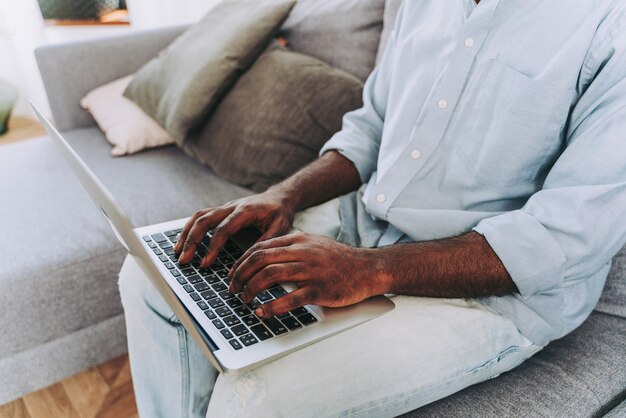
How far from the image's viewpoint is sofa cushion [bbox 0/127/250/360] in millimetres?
1139

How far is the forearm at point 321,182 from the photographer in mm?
→ 1030

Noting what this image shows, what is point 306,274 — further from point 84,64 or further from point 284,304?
point 84,64

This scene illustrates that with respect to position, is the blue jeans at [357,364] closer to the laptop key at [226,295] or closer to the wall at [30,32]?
the laptop key at [226,295]

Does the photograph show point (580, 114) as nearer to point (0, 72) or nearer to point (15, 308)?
point (15, 308)

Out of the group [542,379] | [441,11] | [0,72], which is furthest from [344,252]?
[0,72]

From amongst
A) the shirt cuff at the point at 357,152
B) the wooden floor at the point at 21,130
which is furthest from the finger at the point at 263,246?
the wooden floor at the point at 21,130

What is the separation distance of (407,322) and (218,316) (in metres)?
0.28

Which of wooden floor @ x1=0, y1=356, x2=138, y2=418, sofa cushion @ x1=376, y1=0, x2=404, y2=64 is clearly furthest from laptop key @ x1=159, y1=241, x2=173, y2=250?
sofa cushion @ x1=376, y1=0, x2=404, y2=64

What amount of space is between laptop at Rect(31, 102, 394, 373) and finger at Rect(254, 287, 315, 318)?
29 millimetres

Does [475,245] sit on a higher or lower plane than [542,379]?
higher

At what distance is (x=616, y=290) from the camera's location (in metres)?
0.92

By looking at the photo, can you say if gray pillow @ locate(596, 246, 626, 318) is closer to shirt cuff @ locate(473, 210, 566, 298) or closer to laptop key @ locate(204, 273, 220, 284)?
shirt cuff @ locate(473, 210, 566, 298)

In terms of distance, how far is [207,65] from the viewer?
150 cm

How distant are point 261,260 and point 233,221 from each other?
181 mm
